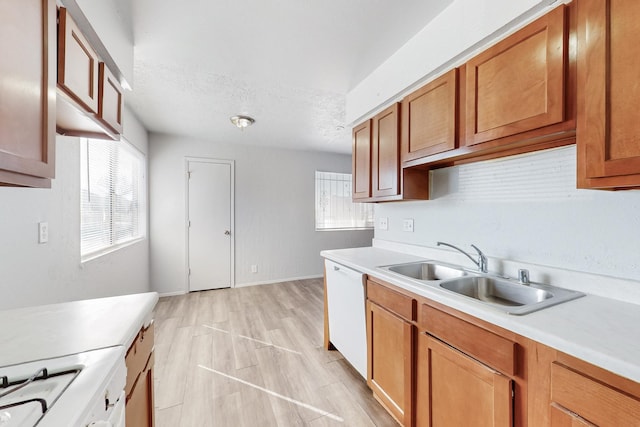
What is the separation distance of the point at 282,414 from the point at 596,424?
1.50m

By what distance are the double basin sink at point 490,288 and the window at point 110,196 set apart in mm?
2370

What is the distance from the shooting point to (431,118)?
1.56m

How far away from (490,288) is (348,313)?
0.95 meters

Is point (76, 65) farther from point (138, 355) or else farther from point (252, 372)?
point (252, 372)

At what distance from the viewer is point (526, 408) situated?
850mm

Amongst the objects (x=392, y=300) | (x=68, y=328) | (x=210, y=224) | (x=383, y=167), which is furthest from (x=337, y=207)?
(x=68, y=328)

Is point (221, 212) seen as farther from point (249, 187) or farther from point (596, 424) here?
point (596, 424)

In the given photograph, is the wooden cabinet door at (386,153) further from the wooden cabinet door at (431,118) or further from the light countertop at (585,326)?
the light countertop at (585,326)

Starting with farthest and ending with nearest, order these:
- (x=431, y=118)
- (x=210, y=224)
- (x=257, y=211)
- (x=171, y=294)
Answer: (x=257, y=211) < (x=210, y=224) < (x=171, y=294) < (x=431, y=118)

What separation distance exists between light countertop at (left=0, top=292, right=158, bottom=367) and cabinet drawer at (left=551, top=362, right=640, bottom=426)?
1.36m

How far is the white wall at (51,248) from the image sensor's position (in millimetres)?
1169

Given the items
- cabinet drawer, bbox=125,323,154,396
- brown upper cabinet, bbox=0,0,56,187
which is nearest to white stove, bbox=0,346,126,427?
cabinet drawer, bbox=125,323,154,396

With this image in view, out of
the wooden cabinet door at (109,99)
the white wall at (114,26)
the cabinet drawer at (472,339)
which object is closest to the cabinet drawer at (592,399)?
the cabinet drawer at (472,339)

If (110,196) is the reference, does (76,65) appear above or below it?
above
